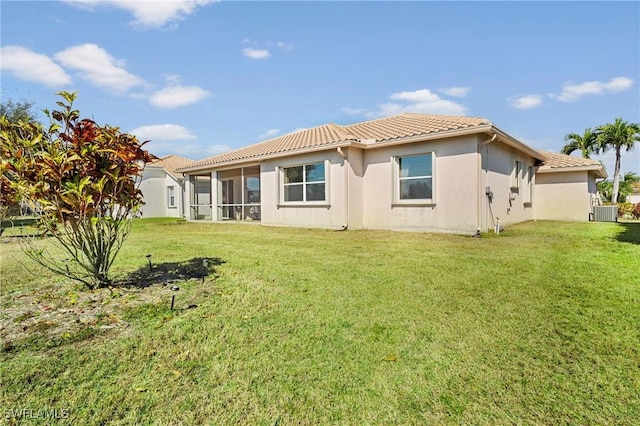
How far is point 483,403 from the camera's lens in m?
2.52

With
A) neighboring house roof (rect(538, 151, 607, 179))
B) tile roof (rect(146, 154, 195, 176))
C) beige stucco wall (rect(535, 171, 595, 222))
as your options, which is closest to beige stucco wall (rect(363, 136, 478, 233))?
neighboring house roof (rect(538, 151, 607, 179))

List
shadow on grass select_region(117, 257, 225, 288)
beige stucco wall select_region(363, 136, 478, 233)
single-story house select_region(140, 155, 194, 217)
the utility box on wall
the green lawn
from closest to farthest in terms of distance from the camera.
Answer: the green lawn → shadow on grass select_region(117, 257, 225, 288) → beige stucco wall select_region(363, 136, 478, 233) → the utility box on wall → single-story house select_region(140, 155, 194, 217)

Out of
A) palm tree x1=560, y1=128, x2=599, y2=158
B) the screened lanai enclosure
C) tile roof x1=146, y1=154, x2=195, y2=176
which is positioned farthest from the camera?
palm tree x1=560, y1=128, x2=599, y2=158

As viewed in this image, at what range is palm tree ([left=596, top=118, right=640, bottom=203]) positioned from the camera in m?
30.9

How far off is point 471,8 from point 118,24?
11886mm

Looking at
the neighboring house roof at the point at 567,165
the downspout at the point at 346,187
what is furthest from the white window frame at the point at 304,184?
the neighboring house roof at the point at 567,165

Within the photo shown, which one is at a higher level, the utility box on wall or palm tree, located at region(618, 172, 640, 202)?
palm tree, located at region(618, 172, 640, 202)

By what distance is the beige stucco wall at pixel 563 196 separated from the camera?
17078mm

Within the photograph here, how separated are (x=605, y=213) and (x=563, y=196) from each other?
2.43 metres

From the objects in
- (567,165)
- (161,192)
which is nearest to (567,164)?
(567,165)

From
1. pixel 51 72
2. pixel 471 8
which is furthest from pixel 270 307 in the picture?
pixel 51 72

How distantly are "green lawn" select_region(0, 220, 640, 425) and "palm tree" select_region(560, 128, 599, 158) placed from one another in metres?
36.6

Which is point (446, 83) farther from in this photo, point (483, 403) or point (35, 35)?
point (483, 403)

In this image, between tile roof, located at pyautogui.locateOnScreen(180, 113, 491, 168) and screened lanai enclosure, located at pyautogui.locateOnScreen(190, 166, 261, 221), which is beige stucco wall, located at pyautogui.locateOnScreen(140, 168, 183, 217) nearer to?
screened lanai enclosure, located at pyautogui.locateOnScreen(190, 166, 261, 221)
